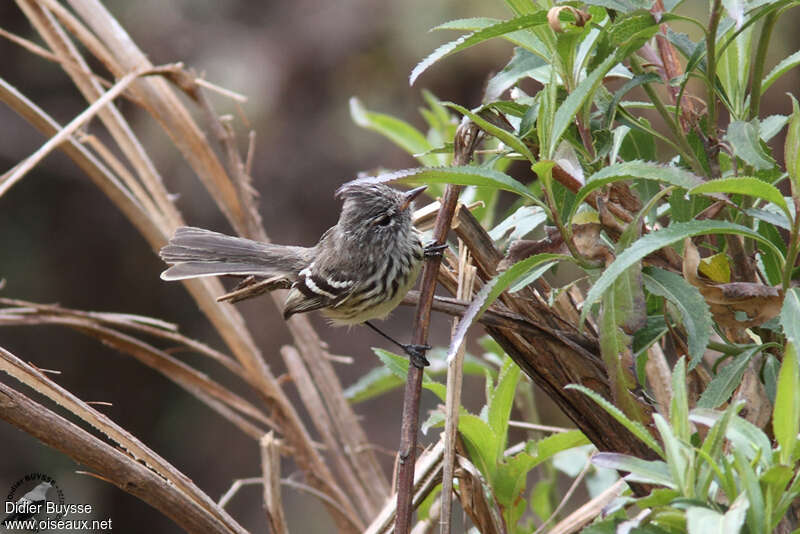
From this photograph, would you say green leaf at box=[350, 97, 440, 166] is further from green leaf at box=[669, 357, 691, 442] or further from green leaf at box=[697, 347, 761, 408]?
green leaf at box=[669, 357, 691, 442]

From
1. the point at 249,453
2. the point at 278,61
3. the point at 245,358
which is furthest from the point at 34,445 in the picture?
the point at 245,358

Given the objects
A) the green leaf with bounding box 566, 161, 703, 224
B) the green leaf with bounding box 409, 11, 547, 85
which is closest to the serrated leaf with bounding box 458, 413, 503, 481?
the green leaf with bounding box 566, 161, 703, 224

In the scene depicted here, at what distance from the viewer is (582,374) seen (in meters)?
1.47

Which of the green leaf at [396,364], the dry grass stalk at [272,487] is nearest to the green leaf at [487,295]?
the green leaf at [396,364]

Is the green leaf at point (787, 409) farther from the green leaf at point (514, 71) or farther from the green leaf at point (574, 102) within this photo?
the green leaf at point (514, 71)

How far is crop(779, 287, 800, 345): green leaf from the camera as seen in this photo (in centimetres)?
119

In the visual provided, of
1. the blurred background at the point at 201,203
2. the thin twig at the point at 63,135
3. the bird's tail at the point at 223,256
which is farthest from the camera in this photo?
the blurred background at the point at 201,203

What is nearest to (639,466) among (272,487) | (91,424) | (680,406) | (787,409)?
(680,406)

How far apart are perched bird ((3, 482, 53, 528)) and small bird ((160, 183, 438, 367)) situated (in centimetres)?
74

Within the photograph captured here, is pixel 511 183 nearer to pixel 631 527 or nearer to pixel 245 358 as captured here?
pixel 631 527

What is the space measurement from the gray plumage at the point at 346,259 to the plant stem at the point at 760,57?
109 cm

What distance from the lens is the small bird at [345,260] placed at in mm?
2473

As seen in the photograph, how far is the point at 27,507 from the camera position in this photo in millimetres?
2311

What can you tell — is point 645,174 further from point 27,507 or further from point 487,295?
point 27,507
